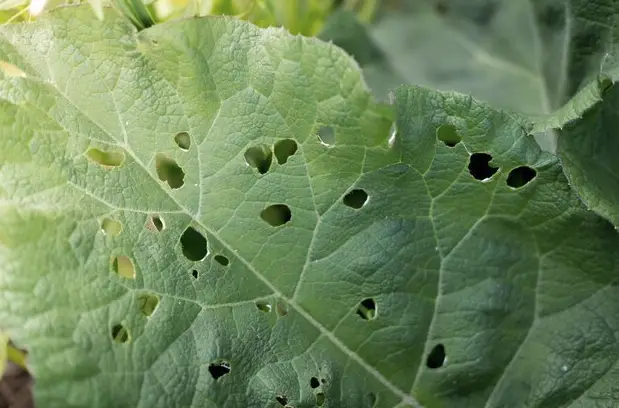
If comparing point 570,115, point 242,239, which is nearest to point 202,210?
point 242,239

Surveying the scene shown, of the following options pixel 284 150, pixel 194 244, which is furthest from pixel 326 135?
pixel 194 244

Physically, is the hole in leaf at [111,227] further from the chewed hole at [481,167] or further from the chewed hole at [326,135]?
the chewed hole at [481,167]

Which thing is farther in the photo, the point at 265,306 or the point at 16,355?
the point at 16,355

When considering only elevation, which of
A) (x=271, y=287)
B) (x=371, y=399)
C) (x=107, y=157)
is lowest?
(x=371, y=399)

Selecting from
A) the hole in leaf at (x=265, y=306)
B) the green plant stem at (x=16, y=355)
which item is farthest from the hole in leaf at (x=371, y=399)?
the green plant stem at (x=16, y=355)

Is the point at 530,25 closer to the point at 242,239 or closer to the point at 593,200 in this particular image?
the point at 593,200

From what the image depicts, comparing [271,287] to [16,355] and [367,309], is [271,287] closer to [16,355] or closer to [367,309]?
[367,309]

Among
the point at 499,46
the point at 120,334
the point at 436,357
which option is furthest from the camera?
the point at 499,46

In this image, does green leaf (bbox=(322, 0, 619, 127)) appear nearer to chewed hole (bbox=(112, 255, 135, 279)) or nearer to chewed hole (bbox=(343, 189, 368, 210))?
chewed hole (bbox=(343, 189, 368, 210))
